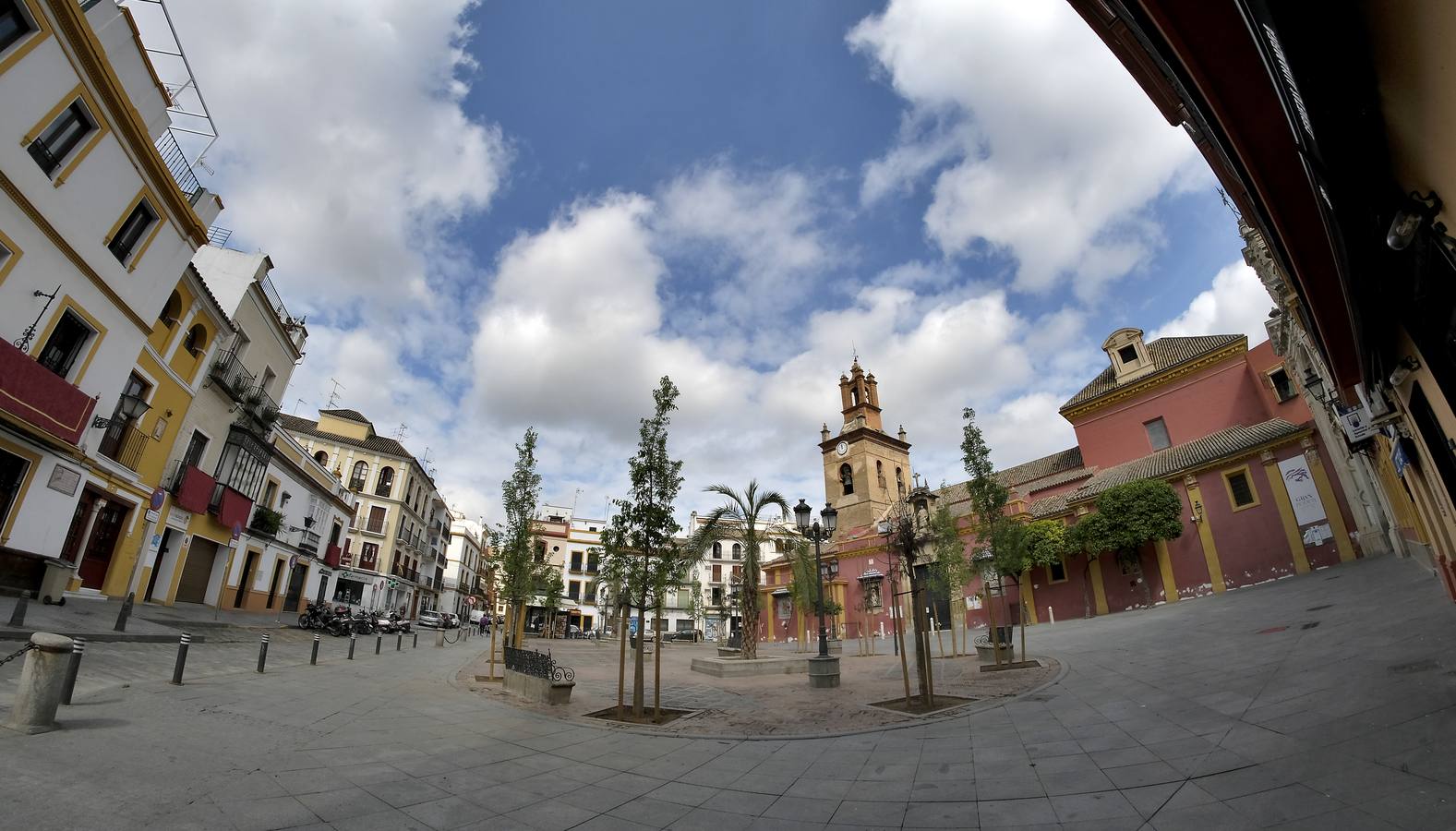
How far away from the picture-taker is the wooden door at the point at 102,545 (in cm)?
1472

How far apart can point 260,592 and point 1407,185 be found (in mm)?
34219

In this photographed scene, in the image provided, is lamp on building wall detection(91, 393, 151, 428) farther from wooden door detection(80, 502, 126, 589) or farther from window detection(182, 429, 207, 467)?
window detection(182, 429, 207, 467)

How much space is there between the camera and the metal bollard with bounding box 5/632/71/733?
5.04 meters

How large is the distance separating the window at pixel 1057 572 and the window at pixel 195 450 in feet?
112

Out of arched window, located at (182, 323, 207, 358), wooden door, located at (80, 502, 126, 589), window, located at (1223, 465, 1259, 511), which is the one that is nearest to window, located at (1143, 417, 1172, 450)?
window, located at (1223, 465, 1259, 511)

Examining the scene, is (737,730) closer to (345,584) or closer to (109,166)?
(109,166)

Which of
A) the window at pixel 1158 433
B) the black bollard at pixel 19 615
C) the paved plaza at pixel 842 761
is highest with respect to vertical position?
the window at pixel 1158 433

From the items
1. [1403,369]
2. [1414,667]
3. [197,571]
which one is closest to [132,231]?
[197,571]

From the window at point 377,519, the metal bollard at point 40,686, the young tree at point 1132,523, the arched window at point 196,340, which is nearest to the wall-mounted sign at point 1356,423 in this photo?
the young tree at point 1132,523

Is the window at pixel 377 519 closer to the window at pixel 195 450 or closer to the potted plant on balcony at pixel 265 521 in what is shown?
the potted plant on balcony at pixel 265 521

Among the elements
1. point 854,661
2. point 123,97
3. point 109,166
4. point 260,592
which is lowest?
point 854,661

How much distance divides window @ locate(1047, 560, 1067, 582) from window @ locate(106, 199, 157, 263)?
33.7m

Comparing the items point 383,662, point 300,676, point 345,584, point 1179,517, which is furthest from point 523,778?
point 345,584

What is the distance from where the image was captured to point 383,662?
15562 millimetres
